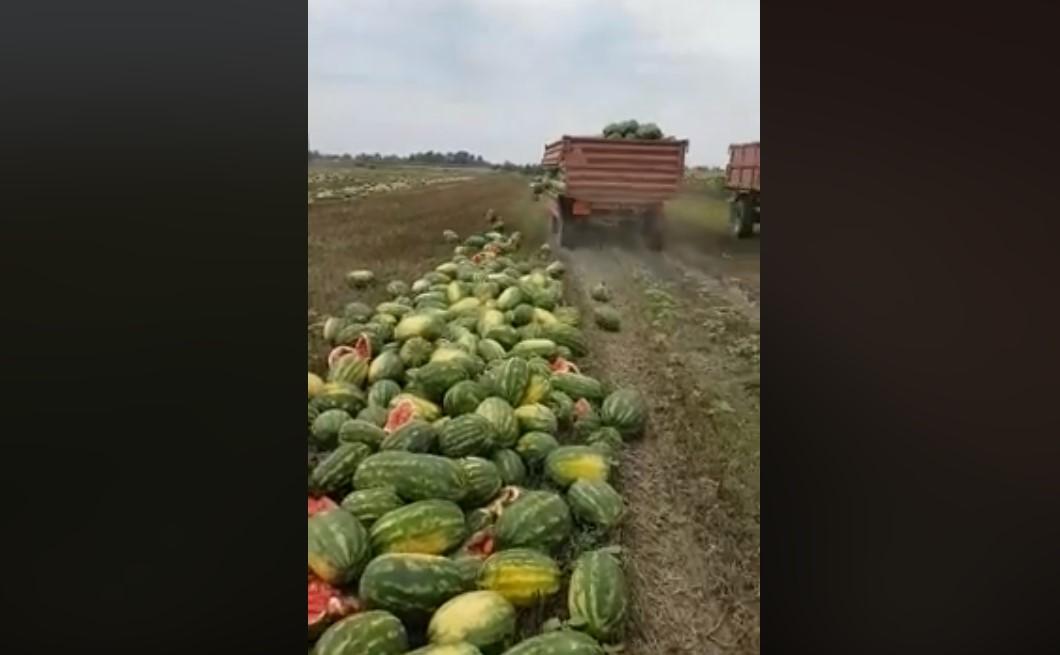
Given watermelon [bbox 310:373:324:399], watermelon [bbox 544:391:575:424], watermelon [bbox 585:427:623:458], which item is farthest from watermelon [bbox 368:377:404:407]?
watermelon [bbox 585:427:623:458]

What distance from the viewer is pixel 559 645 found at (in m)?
2.07

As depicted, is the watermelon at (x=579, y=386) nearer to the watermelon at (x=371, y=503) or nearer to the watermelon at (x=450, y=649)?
the watermelon at (x=371, y=503)

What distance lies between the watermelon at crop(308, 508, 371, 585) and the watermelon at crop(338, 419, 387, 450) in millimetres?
161

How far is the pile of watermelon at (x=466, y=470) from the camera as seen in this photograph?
211 centimetres

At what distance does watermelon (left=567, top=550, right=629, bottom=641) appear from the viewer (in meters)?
2.11

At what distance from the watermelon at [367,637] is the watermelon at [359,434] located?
0.37 m

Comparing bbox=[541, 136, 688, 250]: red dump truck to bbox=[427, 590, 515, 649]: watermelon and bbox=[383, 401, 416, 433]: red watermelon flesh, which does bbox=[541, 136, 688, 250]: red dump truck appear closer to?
bbox=[383, 401, 416, 433]: red watermelon flesh

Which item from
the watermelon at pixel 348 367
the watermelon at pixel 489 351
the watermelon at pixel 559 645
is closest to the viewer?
the watermelon at pixel 559 645

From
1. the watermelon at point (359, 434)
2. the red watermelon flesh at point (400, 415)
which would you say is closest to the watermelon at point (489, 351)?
the red watermelon flesh at point (400, 415)

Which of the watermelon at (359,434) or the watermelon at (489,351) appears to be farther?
the watermelon at (489,351)

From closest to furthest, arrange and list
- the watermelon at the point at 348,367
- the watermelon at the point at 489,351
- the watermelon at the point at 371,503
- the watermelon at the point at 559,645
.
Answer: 1. the watermelon at the point at 559,645
2. the watermelon at the point at 371,503
3. the watermelon at the point at 348,367
4. the watermelon at the point at 489,351
